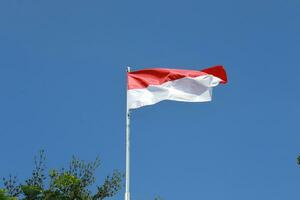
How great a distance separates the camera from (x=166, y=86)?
18.8 metres

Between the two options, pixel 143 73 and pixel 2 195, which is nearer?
pixel 143 73

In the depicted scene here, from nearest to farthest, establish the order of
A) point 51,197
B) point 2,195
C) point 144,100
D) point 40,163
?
point 144,100
point 2,195
point 51,197
point 40,163

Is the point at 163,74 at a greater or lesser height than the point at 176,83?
greater

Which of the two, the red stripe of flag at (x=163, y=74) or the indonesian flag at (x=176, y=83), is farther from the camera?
the red stripe of flag at (x=163, y=74)

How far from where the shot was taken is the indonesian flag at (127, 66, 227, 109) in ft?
61.3

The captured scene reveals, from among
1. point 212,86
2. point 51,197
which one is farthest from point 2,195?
point 212,86

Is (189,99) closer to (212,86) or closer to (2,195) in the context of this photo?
(212,86)

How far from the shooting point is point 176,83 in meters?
18.9

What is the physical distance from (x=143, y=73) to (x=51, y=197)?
1721 centimetres

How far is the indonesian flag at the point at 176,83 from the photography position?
735 inches

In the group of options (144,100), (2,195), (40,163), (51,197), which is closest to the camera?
(144,100)

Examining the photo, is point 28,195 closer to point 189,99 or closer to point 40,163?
point 40,163

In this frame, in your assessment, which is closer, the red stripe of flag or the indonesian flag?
the indonesian flag

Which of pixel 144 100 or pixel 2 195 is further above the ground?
pixel 144 100
